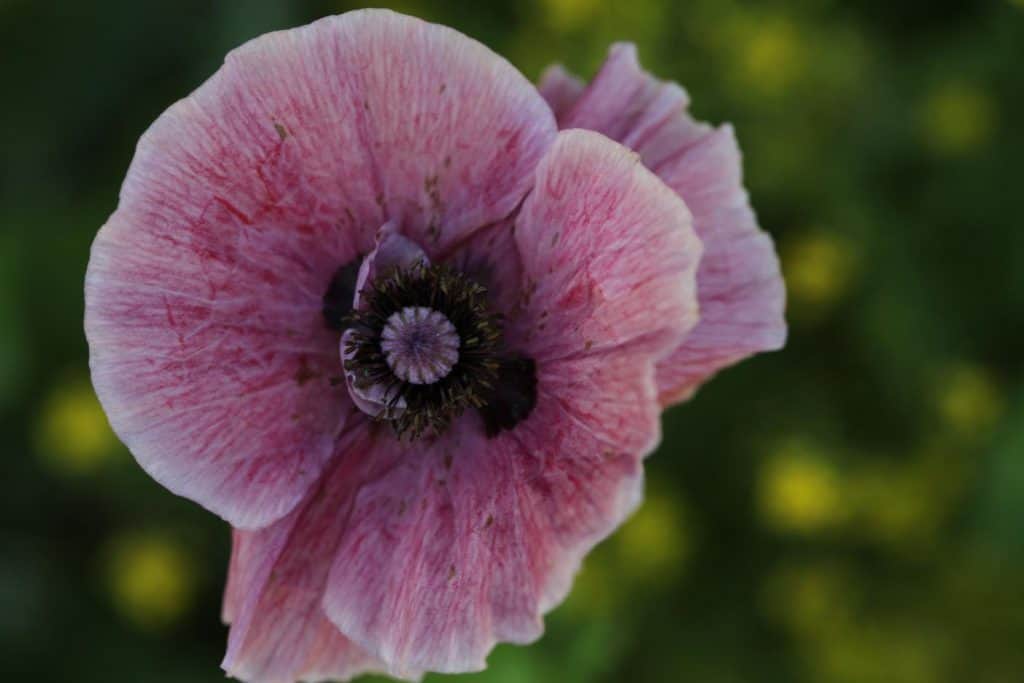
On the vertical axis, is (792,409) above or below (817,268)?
below

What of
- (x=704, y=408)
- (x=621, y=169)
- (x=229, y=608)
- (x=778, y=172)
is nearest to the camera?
(x=621, y=169)

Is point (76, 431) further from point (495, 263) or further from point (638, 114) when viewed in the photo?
point (638, 114)

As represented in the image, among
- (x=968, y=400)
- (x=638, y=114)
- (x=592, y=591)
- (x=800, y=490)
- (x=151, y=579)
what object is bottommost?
(x=151, y=579)

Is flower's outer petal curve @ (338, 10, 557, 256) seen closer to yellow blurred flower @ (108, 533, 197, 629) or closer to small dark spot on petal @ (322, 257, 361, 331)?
small dark spot on petal @ (322, 257, 361, 331)

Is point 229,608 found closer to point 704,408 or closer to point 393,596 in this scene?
point 393,596

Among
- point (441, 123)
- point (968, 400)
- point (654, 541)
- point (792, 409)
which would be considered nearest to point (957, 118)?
point (968, 400)

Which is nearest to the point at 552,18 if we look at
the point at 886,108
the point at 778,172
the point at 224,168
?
the point at 778,172
